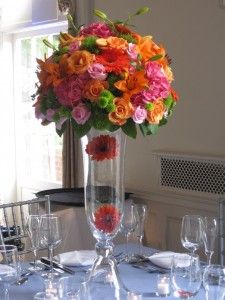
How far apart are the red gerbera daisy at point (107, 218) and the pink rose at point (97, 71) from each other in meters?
0.46

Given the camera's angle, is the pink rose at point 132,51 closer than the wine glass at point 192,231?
Yes

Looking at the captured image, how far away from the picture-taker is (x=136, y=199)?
4020 millimetres

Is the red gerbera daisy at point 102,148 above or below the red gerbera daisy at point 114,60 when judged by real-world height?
below

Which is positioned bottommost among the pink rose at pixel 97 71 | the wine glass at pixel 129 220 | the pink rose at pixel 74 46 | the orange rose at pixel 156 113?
the wine glass at pixel 129 220

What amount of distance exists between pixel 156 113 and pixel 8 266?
718 mm

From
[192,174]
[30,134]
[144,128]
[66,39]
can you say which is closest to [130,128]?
[144,128]

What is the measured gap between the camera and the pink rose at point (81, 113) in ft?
5.86

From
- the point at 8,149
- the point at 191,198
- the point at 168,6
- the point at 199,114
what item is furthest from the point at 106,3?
the point at 8,149

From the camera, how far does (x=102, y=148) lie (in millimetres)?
1858

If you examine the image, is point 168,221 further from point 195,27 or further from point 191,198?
point 195,27

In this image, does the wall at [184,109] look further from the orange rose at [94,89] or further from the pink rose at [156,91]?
the orange rose at [94,89]

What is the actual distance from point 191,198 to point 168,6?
1.34 metres

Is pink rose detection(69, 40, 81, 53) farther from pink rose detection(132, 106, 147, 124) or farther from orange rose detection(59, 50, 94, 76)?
pink rose detection(132, 106, 147, 124)

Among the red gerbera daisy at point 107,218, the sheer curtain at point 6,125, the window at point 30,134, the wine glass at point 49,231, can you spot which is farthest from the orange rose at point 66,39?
the sheer curtain at point 6,125
